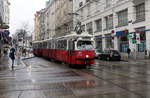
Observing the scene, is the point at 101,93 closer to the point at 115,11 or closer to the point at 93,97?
the point at 93,97

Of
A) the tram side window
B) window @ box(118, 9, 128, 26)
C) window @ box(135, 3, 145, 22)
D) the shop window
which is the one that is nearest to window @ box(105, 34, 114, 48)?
the shop window

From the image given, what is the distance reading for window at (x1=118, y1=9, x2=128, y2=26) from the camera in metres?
36.6

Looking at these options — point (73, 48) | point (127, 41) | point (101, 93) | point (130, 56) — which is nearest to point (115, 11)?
point (127, 41)

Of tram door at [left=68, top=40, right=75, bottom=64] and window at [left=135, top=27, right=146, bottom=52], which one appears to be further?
window at [left=135, top=27, right=146, bottom=52]

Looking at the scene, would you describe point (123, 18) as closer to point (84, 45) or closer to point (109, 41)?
point (109, 41)

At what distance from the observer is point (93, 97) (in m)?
7.69

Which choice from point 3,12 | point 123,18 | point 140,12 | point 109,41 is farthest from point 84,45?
point 3,12

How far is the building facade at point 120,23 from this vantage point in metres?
31.6

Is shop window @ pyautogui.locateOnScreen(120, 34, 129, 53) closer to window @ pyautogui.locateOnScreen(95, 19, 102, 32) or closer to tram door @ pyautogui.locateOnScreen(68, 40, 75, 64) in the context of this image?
window @ pyautogui.locateOnScreen(95, 19, 102, 32)

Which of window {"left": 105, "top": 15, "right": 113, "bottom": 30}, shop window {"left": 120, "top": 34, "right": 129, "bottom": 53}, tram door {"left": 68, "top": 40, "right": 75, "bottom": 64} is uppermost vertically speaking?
window {"left": 105, "top": 15, "right": 113, "bottom": 30}

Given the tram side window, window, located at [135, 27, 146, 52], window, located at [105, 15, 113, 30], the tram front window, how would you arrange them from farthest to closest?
window, located at [105, 15, 113, 30] → window, located at [135, 27, 146, 52] → the tram side window → the tram front window

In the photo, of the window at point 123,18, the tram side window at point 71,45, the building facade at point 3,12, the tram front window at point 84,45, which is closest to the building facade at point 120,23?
the window at point 123,18

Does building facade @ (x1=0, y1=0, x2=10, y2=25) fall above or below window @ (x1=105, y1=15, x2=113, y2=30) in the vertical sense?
above

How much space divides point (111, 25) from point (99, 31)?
17.7ft
